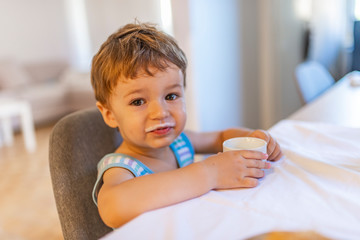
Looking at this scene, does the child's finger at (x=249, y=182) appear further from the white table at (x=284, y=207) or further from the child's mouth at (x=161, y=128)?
the child's mouth at (x=161, y=128)

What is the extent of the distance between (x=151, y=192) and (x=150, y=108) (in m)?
0.20

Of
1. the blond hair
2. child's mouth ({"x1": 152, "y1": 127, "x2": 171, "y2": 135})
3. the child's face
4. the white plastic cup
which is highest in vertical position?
the blond hair

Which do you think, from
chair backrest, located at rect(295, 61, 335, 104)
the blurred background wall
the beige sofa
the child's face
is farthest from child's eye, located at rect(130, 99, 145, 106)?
the beige sofa

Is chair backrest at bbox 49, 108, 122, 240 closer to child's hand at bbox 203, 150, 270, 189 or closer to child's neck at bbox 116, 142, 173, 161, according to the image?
child's neck at bbox 116, 142, 173, 161

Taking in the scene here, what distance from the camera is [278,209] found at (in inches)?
21.0

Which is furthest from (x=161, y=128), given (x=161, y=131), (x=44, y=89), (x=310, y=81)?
(x=44, y=89)

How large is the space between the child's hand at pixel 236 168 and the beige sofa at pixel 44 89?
436 centimetres

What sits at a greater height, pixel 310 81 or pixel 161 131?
pixel 161 131

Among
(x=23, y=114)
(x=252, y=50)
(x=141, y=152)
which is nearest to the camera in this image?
(x=141, y=152)

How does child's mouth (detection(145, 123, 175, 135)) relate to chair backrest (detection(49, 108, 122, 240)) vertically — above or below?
above

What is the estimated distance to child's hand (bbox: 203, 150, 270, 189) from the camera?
63cm

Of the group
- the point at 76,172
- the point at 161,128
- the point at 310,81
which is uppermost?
the point at 161,128

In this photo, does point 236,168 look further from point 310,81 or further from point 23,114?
point 23,114

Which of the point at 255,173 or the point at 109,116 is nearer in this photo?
the point at 255,173
